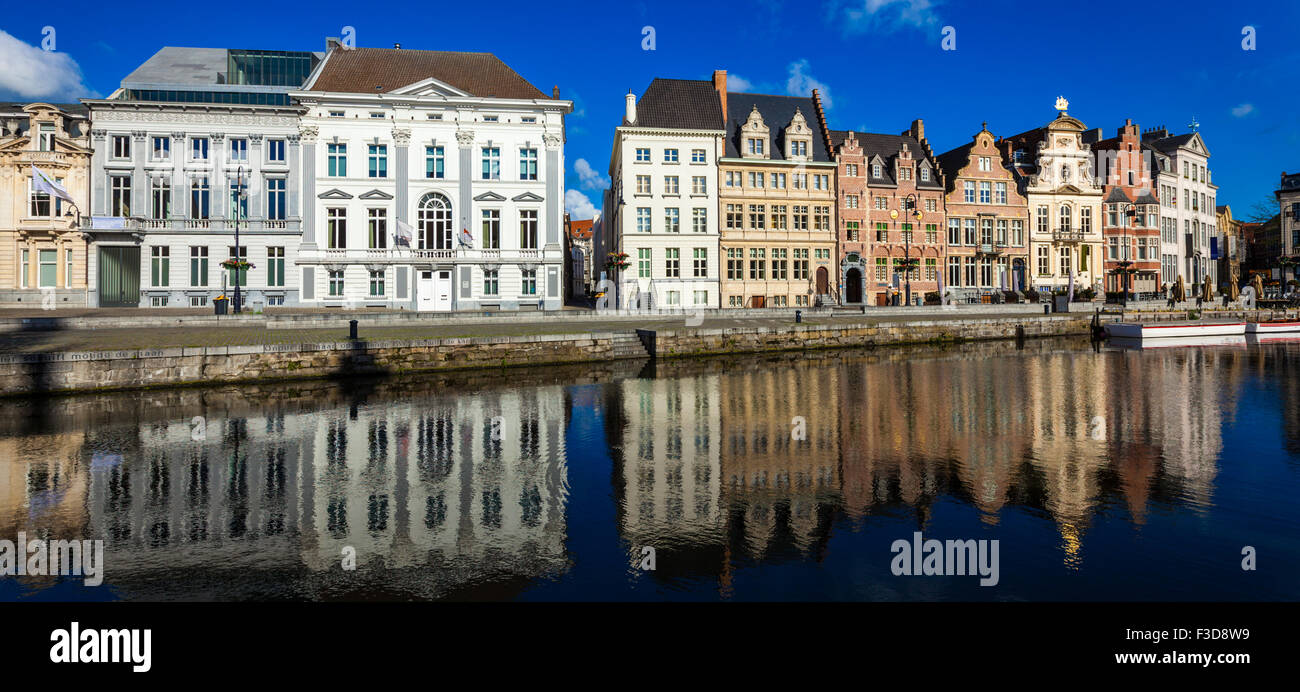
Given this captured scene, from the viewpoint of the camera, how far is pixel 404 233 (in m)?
39.8

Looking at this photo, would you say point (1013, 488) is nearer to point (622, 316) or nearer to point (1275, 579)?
point (1275, 579)

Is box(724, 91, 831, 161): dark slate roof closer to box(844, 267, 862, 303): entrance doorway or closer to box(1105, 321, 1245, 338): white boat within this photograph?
box(844, 267, 862, 303): entrance doorway

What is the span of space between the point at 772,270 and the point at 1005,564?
4543 centimetres

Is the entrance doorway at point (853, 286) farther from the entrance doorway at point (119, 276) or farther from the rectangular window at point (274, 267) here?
the entrance doorway at point (119, 276)

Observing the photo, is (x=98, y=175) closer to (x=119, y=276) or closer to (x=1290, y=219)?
(x=119, y=276)

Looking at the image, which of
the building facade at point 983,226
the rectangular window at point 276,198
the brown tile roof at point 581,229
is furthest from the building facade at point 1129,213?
the brown tile roof at point 581,229

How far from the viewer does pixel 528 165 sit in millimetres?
44125

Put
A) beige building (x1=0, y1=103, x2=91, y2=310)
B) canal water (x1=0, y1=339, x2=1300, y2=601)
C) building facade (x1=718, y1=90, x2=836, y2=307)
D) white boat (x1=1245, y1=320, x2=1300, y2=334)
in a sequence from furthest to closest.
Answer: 1. building facade (x1=718, y1=90, x2=836, y2=307)
2. beige building (x1=0, y1=103, x2=91, y2=310)
3. white boat (x1=1245, y1=320, x2=1300, y2=334)
4. canal water (x1=0, y1=339, x2=1300, y2=601)

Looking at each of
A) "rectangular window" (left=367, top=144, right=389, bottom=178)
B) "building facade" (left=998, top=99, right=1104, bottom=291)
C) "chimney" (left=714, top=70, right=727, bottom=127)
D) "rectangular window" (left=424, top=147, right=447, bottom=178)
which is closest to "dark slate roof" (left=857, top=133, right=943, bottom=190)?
"building facade" (left=998, top=99, right=1104, bottom=291)

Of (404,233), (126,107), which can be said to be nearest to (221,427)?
(404,233)

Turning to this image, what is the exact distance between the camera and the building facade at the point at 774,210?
49.8 metres

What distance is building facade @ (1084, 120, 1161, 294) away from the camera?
5994 cm

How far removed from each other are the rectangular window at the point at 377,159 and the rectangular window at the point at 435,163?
7.73 feet

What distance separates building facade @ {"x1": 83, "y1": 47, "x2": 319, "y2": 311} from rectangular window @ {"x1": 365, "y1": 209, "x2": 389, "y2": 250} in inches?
171
